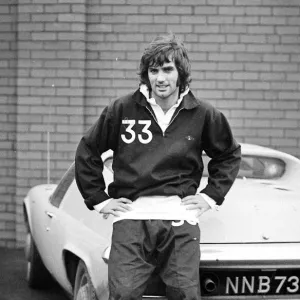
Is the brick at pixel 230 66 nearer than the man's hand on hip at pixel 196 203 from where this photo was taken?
No

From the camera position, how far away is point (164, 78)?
3479 mm

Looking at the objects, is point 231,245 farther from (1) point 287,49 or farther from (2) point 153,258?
(1) point 287,49

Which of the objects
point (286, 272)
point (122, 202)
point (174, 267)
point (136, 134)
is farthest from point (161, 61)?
point (286, 272)

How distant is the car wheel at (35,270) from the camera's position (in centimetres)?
578

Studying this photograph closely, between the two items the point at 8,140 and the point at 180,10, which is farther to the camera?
the point at 8,140

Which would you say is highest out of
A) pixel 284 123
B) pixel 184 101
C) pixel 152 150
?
pixel 184 101

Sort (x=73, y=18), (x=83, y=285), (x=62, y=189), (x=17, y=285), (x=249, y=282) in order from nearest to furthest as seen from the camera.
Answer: (x=249, y=282) < (x=83, y=285) < (x=62, y=189) < (x=17, y=285) < (x=73, y=18)

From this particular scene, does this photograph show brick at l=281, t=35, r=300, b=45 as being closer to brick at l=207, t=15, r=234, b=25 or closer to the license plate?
brick at l=207, t=15, r=234, b=25

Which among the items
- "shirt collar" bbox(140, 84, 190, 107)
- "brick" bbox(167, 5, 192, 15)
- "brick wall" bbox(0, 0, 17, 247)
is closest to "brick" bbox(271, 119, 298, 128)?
"brick" bbox(167, 5, 192, 15)

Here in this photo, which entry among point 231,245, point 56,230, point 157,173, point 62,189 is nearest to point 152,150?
point 157,173

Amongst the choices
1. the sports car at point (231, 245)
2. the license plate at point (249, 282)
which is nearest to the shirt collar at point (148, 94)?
the sports car at point (231, 245)

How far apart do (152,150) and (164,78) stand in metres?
0.32

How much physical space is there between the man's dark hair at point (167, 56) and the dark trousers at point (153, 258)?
668mm

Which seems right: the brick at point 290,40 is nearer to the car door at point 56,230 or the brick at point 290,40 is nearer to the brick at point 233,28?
the brick at point 233,28
